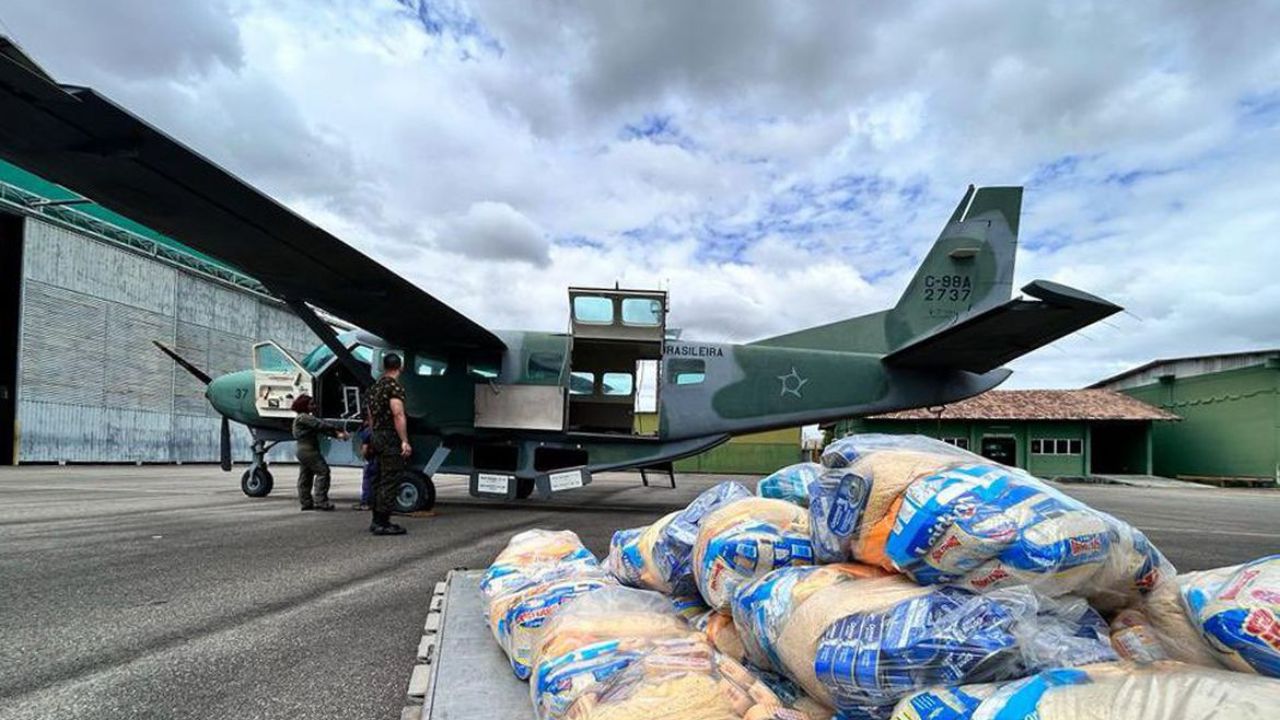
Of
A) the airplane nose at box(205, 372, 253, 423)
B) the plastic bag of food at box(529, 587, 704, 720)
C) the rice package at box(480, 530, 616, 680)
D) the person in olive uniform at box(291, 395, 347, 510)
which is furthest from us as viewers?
the airplane nose at box(205, 372, 253, 423)

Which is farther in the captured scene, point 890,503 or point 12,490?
point 12,490

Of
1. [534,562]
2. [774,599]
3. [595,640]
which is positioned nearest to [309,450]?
[534,562]

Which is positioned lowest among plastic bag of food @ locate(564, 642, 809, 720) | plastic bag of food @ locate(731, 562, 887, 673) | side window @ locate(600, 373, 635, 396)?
plastic bag of food @ locate(564, 642, 809, 720)

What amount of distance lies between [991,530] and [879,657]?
0.43 meters

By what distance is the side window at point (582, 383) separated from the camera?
32.1 feet

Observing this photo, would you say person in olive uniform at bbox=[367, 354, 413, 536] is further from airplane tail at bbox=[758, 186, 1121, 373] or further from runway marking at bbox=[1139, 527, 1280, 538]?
runway marking at bbox=[1139, 527, 1280, 538]

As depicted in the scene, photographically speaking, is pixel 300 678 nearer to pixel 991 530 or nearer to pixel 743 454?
pixel 991 530

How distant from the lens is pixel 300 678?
250cm

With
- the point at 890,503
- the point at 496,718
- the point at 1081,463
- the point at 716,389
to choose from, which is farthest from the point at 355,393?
the point at 1081,463

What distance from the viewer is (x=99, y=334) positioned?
24.1 metres

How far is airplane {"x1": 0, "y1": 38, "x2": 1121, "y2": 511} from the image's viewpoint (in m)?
7.20

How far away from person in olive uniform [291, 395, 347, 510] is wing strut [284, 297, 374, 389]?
71cm

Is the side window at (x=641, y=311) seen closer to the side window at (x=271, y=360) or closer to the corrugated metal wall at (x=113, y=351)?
the side window at (x=271, y=360)

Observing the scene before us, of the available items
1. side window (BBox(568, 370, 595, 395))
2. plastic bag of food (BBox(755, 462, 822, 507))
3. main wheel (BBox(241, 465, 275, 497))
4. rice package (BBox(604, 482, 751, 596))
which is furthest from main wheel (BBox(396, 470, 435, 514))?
plastic bag of food (BBox(755, 462, 822, 507))
